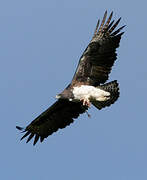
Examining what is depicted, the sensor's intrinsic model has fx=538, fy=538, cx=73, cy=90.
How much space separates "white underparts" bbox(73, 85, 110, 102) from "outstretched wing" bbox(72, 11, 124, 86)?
30 cm

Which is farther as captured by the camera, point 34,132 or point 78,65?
point 34,132

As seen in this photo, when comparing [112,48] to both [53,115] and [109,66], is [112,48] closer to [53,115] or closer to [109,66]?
[109,66]

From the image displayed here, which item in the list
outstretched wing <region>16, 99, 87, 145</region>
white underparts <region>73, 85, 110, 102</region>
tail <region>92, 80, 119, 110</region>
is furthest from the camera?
outstretched wing <region>16, 99, 87, 145</region>

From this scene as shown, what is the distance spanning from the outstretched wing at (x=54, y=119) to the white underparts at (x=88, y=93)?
99cm

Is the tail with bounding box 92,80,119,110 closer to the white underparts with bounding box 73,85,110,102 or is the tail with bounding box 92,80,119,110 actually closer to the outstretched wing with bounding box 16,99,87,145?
the white underparts with bounding box 73,85,110,102

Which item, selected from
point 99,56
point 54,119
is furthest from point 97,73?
point 54,119

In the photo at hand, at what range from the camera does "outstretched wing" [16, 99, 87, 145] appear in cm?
1586

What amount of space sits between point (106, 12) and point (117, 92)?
2270mm

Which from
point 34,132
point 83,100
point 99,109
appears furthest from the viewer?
point 34,132

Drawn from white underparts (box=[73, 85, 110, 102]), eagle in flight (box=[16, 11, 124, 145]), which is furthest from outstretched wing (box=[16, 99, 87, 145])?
white underparts (box=[73, 85, 110, 102])

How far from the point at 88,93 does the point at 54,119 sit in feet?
6.64

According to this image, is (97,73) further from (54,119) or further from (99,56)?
(54,119)

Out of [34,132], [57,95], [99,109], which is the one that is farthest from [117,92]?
[34,132]

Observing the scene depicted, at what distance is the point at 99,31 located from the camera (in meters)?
15.0
